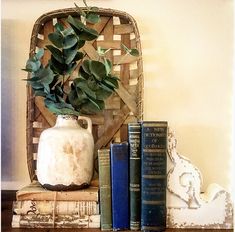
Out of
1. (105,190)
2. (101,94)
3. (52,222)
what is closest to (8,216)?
(52,222)

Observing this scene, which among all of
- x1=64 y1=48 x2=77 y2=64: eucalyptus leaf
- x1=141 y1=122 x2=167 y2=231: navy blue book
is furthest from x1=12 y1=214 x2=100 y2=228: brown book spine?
x1=64 y1=48 x2=77 y2=64: eucalyptus leaf

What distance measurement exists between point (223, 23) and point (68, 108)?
1.45ft

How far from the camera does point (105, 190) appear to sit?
729 mm

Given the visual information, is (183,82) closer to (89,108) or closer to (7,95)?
(89,108)

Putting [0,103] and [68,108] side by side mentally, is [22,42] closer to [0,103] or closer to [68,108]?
[0,103]

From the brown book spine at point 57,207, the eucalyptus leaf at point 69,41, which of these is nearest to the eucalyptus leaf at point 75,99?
the eucalyptus leaf at point 69,41

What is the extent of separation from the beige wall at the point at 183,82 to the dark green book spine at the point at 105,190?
21cm

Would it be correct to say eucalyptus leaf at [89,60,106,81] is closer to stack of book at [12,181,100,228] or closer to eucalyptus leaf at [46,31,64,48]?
eucalyptus leaf at [46,31,64,48]

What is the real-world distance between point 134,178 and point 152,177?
0.12 ft

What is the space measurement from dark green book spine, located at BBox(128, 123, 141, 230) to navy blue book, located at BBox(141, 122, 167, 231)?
11 mm

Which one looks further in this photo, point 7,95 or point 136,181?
point 7,95

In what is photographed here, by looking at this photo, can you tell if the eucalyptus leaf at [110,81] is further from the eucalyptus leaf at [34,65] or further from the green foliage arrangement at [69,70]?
the eucalyptus leaf at [34,65]

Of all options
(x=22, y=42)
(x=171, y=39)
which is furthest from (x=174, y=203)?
(x=22, y=42)

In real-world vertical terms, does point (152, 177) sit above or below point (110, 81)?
below
